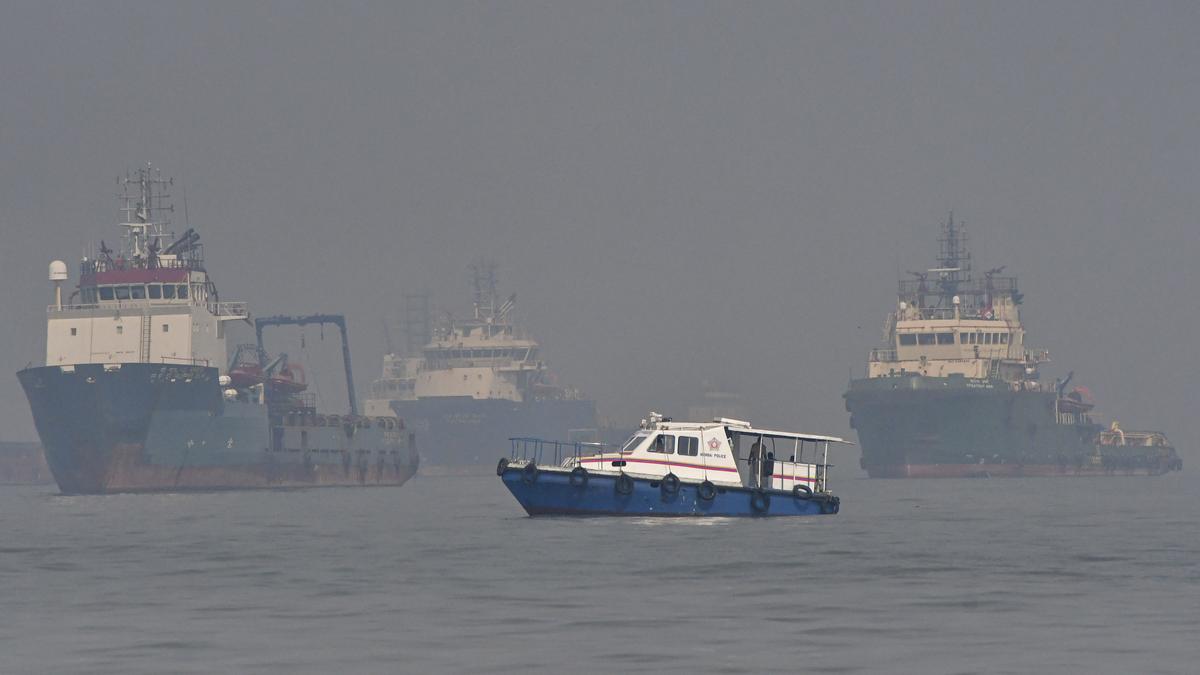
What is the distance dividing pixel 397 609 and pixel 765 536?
68.6 ft

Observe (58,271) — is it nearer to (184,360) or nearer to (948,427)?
(184,360)

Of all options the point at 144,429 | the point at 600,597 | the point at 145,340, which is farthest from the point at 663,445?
the point at 145,340

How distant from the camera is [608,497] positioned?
59781mm

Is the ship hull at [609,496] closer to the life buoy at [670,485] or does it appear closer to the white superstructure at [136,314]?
the life buoy at [670,485]

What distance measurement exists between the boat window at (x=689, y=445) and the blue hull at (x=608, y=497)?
1408mm

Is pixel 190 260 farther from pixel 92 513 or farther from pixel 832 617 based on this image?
pixel 832 617

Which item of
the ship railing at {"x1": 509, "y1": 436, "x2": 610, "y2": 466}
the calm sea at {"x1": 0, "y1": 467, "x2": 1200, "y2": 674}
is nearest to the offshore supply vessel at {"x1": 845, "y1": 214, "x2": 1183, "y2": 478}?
the ship railing at {"x1": 509, "y1": 436, "x2": 610, "y2": 466}

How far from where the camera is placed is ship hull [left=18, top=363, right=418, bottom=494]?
105 m

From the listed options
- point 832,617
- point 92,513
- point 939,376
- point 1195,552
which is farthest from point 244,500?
point 939,376

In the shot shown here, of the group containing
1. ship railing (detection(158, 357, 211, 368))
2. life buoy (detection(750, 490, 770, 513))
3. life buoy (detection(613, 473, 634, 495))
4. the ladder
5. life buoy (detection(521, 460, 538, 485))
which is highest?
the ladder

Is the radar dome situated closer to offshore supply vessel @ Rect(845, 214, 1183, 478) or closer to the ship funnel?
the ship funnel

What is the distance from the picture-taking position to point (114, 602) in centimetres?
3584

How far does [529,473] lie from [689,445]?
5.28 m

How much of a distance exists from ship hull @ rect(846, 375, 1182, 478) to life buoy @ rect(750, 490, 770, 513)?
94482mm
